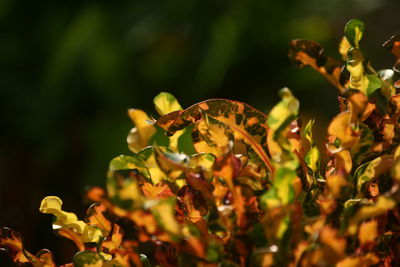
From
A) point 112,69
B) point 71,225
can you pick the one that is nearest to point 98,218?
point 71,225

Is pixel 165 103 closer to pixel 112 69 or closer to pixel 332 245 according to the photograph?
pixel 332 245

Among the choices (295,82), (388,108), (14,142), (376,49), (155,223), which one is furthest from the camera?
(376,49)

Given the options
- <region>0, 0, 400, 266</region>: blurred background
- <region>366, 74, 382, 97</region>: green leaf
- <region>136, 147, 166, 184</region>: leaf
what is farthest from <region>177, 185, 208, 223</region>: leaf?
<region>0, 0, 400, 266</region>: blurred background

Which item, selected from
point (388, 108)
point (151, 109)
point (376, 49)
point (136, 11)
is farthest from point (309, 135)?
point (376, 49)

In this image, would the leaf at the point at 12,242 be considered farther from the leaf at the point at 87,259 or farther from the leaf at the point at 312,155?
the leaf at the point at 312,155

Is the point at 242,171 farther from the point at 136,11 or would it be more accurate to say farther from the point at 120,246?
the point at 136,11

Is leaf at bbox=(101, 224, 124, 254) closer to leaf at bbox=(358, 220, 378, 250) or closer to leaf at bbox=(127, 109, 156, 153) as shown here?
leaf at bbox=(127, 109, 156, 153)
